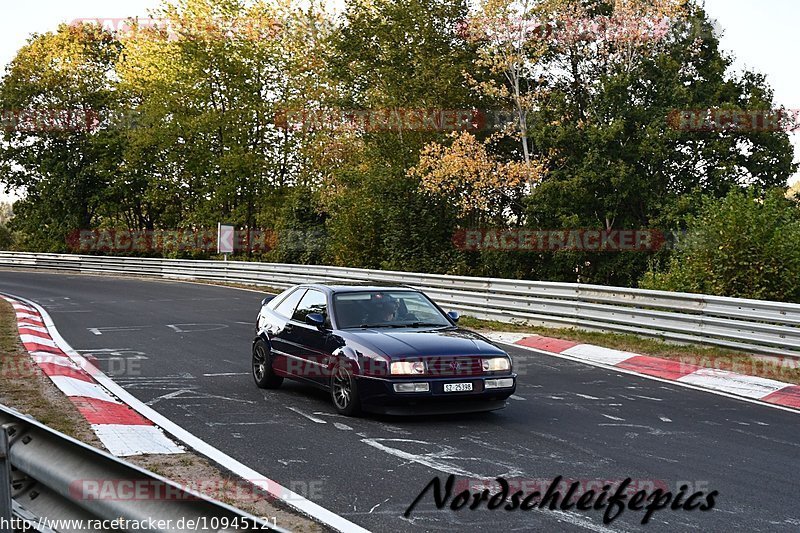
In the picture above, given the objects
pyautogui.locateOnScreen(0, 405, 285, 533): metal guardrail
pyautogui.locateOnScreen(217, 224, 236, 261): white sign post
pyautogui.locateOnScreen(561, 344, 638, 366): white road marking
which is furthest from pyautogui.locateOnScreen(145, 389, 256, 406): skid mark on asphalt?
pyautogui.locateOnScreen(217, 224, 236, 261): white sign post

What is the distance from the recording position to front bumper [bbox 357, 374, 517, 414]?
8.77 metres

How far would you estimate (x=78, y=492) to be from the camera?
12.0 ft

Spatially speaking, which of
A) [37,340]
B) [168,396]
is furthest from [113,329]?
[168,396]

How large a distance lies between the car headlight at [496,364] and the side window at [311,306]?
6.71 feet

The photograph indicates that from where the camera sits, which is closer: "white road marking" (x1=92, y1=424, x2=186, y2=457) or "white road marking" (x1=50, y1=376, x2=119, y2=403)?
"white road marking" (x1=92, y1=424, x2=186, y2=457)

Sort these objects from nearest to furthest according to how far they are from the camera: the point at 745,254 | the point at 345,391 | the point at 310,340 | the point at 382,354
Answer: the point at 382,354 → the point at 345,391 → the point at 310,340 → the point at 745,254

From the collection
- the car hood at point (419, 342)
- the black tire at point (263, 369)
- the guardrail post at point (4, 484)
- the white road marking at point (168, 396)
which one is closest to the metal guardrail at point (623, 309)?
the car hood at point (419, 342)

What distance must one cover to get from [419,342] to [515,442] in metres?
1.61

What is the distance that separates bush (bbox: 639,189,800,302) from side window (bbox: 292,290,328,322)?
8.83 m

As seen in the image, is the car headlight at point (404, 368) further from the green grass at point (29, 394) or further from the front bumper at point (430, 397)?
the green grass at point (29, 394)

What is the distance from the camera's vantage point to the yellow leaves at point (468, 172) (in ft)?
95.0

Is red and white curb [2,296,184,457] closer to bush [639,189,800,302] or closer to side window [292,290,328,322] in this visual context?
side window [292,290,328,322]

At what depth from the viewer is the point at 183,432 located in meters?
8.34

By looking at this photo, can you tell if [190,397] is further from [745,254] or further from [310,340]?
[745,254]
